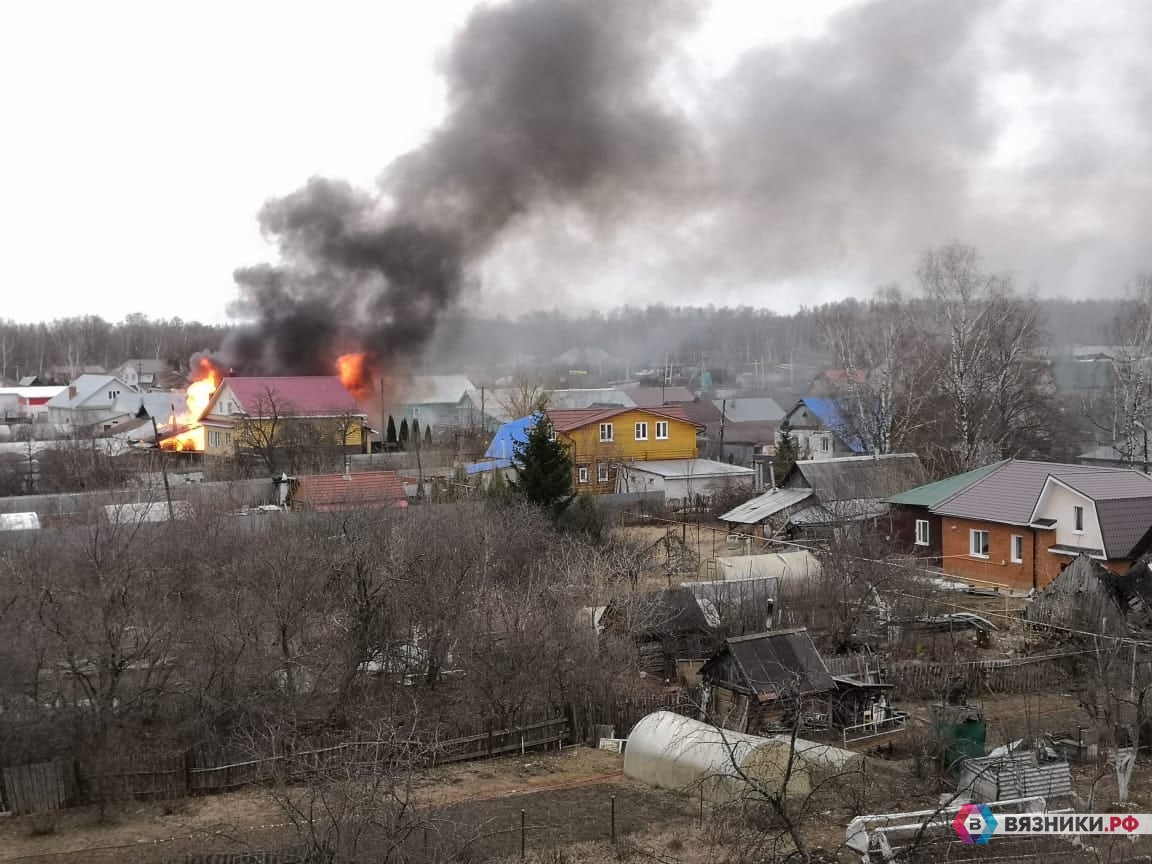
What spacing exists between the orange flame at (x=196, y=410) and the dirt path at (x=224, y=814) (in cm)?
3543

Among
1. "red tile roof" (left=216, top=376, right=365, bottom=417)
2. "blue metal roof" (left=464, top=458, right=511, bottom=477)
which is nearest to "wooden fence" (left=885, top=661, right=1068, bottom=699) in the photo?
"blue metal roof" (left=464, top=458, right=511, bottom=477)

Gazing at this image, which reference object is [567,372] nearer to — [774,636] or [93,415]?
[93,415]

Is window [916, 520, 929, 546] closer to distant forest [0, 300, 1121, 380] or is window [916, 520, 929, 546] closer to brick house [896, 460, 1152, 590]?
brick house [896, 460, 1152, 590]

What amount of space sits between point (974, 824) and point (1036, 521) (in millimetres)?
13665

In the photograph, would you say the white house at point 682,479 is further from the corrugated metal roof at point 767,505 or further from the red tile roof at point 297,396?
the red tile roof at point 297,396

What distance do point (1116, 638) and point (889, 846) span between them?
6.92 m

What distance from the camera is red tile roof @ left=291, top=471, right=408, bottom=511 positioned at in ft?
89.6

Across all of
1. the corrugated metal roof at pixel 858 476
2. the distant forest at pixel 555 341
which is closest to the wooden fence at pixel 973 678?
the corrugated metal roof at pixel 858 476

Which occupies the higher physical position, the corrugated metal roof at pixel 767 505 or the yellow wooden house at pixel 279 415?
the yellow wooden house at pixel 279 415

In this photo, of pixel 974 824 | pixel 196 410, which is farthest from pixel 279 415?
pixel 974 824

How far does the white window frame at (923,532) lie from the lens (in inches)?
1005

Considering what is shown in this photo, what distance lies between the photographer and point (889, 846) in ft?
32.3

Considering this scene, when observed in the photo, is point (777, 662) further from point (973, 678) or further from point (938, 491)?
point (938, 491)

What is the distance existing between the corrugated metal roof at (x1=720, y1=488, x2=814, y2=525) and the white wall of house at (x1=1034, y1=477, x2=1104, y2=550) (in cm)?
→ 705
